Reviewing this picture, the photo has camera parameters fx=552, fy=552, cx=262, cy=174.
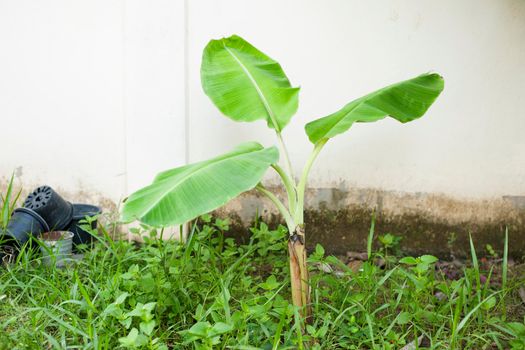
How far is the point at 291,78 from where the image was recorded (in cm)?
336

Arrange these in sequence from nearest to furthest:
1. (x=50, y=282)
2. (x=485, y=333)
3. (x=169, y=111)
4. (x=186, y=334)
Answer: (x=186, y=334) → (x=485, y=333) → (x=50, y=282) → (x=169, y=111)

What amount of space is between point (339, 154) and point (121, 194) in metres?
1.42

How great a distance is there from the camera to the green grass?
228 centimetres

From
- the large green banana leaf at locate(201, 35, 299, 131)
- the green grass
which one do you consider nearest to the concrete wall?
the large green banana leaf at locate(201, 35, 299, 131)

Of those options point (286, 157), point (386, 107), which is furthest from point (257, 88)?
point (386, 107)

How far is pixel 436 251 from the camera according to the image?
3.53 m

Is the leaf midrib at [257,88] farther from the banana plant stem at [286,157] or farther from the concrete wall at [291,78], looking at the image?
the concrete wall at [291,78]

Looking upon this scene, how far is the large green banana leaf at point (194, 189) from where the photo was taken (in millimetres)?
1908

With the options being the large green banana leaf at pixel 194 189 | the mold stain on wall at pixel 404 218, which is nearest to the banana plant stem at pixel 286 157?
the large green banana leaf at pixel 194 189

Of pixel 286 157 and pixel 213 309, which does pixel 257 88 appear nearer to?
pixel 286 157

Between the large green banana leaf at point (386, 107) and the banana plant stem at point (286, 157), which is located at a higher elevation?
the large green banana leaf at point (386, 107)

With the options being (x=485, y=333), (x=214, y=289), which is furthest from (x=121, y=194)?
(x=485, y=333)

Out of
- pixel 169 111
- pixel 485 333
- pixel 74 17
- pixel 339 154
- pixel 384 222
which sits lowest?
pixel 485 333

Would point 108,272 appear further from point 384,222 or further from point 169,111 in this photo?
point 384,222
